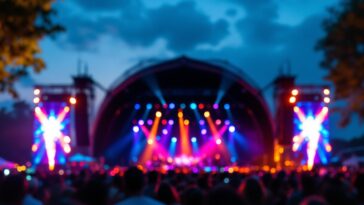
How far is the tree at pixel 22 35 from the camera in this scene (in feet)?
48.6

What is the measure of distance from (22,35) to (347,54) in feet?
39.8

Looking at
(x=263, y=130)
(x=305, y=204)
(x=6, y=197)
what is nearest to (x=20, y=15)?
(x=6, y=197)

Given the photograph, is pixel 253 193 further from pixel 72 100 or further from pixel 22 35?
pixel 72 100

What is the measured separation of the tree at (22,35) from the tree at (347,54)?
35.6 ft

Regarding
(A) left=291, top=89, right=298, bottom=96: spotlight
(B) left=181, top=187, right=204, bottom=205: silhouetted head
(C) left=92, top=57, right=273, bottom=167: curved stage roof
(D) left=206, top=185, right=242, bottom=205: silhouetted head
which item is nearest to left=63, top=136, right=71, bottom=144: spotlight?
(C) left=92, top=57, right=273, bottom=167: curved stage roof

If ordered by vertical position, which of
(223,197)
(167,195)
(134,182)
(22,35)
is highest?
(22,35)

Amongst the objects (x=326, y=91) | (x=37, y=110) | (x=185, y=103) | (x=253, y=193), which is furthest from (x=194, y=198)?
(x=185, y=103)

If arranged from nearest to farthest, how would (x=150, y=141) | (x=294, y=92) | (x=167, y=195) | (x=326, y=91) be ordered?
1. (x=167, y=195)
2. (x=294, y=92)
3. (x=326, y=91)
4. (x=150, y=141)

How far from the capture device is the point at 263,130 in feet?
141

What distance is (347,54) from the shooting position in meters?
22.8

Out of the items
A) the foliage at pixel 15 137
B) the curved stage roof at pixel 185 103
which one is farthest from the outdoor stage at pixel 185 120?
the foliage at pixel 15 137

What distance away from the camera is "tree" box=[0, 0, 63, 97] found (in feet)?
48.6

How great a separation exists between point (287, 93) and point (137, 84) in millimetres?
13349

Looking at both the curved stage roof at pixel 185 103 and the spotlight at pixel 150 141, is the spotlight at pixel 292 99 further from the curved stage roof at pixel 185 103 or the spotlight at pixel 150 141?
the spotlight at pixel 150 141
